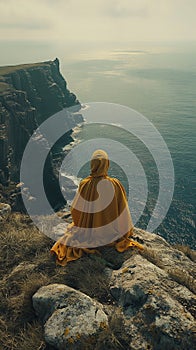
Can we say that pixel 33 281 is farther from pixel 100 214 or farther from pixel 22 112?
pixel 22 112

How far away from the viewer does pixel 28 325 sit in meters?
5.89

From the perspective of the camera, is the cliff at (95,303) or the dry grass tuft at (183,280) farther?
the dry grass tuft at (183,280)

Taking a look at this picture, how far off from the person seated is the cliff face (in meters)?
46.3

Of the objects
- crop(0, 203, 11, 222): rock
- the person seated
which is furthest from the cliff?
crop(0, 203, 11, 222): rock

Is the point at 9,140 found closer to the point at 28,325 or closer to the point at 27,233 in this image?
the point at 27,233

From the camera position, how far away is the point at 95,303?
6.09 meters

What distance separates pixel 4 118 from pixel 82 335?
60.4 metres

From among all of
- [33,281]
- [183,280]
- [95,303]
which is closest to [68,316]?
[95,303]

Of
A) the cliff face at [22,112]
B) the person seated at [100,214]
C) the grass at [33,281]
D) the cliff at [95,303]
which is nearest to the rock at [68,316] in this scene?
the cliff at [95,303]

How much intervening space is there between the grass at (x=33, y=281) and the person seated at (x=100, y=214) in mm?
473

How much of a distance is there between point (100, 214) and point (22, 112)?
67272 millimetres

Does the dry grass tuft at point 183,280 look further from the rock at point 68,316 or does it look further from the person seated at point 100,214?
the rock at point 68,316

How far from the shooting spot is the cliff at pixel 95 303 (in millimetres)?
5250

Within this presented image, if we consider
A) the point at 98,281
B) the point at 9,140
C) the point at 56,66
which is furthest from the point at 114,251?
the point at 56,66
